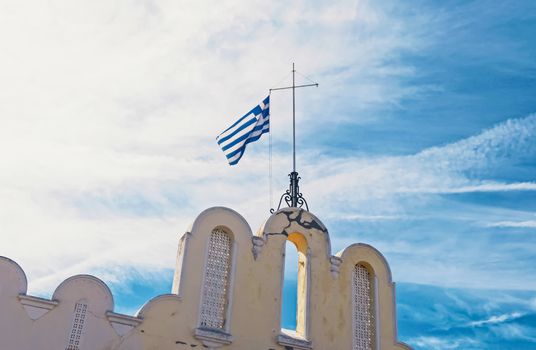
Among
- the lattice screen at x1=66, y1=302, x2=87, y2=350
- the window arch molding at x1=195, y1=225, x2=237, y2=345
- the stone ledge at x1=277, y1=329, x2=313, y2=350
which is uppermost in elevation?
the window arch molding at x1=195, y1=225, x2=237, y2=345

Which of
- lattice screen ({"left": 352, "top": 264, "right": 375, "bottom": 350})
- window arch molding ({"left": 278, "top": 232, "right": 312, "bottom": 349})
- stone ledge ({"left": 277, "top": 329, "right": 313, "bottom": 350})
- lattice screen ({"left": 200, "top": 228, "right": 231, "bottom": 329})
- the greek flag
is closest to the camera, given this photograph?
lattice screen ({"left": 200, "top": 228, "right": 231, "bottom": 329})

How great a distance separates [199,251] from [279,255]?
2.36 m

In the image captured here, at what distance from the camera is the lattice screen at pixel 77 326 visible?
13.1 m

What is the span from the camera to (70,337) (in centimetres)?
1316

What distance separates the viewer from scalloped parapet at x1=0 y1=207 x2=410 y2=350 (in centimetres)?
1316

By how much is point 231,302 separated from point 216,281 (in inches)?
26.9

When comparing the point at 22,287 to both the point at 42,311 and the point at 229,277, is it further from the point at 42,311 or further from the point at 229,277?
the point at 229,277

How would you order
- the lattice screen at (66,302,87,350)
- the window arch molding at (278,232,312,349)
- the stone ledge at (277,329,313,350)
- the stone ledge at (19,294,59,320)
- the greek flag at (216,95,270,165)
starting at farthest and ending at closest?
the greek flag at (216,95,270,165) → the window arch molding at (278,232,312,349) → the stone ledge at (277,329,313,350) → the lattice screen at (66,302,87,350) → the stone ledge at (19,294,59,320)

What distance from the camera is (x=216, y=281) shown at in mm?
15367

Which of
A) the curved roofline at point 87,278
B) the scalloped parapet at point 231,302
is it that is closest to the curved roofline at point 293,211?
the scalloped parapet at point 231,302

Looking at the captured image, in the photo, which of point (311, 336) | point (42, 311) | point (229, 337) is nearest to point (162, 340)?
point (229, 337)

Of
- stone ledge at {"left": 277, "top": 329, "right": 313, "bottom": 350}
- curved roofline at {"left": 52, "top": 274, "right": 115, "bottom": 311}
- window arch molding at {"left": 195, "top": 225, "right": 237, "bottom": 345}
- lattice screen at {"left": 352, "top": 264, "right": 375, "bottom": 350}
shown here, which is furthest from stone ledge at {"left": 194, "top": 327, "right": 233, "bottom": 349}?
lattice screen at {"left": 352, "top": 264, "right": 375, "bottom": 350}

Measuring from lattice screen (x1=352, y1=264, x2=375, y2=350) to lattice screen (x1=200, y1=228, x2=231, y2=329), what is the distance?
3891 millimetres

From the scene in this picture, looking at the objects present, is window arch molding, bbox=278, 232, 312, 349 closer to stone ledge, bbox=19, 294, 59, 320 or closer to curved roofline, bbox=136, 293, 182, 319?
A: curved roofline, bbox=136, 293, 182, 319
